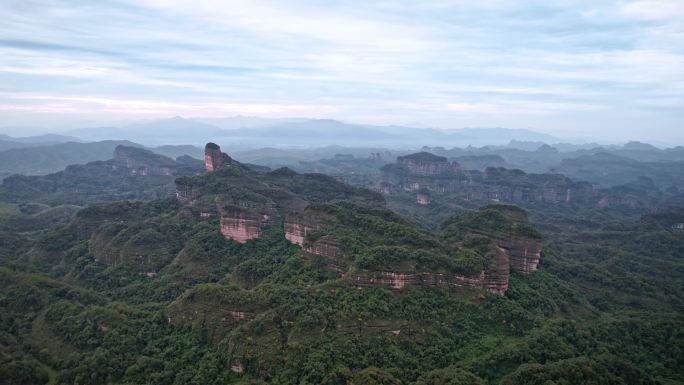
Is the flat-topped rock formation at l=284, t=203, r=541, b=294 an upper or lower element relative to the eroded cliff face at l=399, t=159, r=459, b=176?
lower

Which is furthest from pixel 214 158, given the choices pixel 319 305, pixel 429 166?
pixel 429 166

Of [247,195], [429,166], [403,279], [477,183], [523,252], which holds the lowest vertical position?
[403,279]

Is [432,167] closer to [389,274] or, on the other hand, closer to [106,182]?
[106,182]

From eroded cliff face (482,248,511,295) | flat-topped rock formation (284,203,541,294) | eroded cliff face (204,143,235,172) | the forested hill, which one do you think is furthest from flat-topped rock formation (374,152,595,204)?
eroded cliff face (482,248,511,295)

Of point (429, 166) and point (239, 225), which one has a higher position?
point (429, 166)

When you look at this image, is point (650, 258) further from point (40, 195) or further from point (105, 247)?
point (40, 195)

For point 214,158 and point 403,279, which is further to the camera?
point 214,158

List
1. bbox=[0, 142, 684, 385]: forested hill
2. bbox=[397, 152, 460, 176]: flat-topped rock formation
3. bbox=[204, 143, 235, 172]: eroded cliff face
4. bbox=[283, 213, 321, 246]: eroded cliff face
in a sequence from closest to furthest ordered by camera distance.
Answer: bbox=[0, 142, 684, 385]: forested hill → bbox=[283, 213, 321, 246]: eroded cliff face → bbox=[204, 143, 235, 172]: eroded cliff face → bbox=[397, 152, 460, 176]: flat-topped rock formation

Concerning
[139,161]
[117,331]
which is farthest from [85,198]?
[117,331]

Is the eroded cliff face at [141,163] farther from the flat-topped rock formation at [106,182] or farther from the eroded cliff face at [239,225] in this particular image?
the eroded cliff face at [239,225]

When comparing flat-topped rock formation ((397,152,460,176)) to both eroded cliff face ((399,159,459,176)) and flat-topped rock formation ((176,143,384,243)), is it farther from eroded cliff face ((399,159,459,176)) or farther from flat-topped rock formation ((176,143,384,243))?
flat-topped rock formation ((176,143,384,243))

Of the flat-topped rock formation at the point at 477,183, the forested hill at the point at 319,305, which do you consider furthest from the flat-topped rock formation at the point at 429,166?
the forested hill at the point at 319,305
